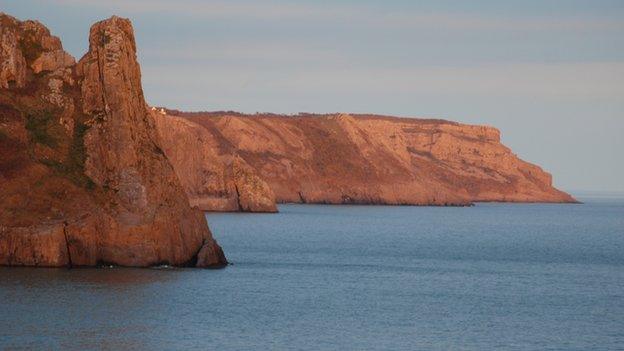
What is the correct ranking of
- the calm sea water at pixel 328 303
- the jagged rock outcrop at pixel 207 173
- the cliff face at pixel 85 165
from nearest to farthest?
the calm sea water at pixel 328 303, the cliff face at pixel 85 165, the jagged rock outcrop at pixel 207 173

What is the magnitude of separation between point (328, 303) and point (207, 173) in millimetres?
90996

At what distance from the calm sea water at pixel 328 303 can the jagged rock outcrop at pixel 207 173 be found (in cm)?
5198

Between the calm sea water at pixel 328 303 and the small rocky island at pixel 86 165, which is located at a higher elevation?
the small rocky island at pixel 86 165

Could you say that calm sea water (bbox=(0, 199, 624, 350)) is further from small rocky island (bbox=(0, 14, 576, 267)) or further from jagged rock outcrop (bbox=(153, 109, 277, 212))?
jagged rock outcrop (bbox=(153, 109, 277, 212))

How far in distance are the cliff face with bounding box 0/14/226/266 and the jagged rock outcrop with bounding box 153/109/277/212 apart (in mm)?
70795

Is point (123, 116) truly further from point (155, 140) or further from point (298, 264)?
point (298, 264)

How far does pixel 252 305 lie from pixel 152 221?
9.88m

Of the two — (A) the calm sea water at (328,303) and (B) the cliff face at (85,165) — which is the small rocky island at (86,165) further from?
(A) the calm sea water at (328,303)

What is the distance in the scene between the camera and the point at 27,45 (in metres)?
71.1

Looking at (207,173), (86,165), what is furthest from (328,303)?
(207,173)

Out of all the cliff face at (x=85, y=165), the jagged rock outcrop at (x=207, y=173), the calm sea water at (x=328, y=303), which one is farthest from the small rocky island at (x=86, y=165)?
the jagged rock outcrop at (x=207, y=173)

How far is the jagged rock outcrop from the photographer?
5689 inches

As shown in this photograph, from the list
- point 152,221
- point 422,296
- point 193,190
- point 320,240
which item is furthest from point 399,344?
point 193,190

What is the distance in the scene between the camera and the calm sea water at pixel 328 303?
4512 cm
